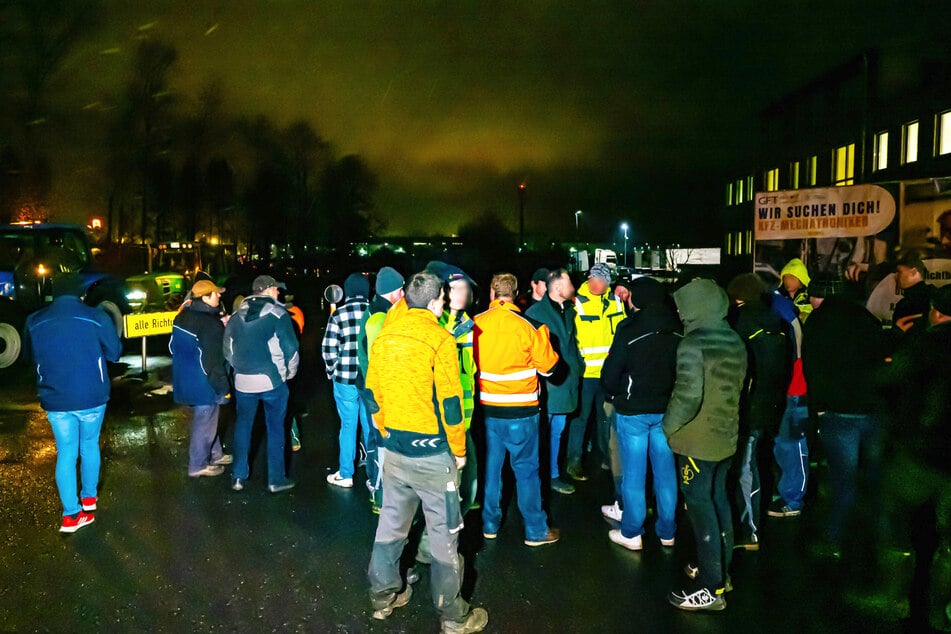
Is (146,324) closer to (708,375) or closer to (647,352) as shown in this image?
(647,352)

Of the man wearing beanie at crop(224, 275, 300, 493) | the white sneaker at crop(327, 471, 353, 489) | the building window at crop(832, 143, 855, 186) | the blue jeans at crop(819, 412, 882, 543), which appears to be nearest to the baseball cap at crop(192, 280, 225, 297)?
Answer: the man wearing beanie at crop(224, 275, 300, 493)

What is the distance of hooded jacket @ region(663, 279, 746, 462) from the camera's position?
163 inches

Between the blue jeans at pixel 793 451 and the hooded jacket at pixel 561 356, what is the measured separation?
1723mm

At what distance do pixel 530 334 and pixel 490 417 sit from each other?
27.2 inches

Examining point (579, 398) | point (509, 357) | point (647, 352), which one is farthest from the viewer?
point (579, 398)

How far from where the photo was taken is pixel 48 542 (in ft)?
17.6

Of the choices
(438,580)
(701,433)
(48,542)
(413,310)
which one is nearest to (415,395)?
(413,310)

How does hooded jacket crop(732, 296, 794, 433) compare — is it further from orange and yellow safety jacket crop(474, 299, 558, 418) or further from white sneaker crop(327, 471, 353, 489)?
white sneaker crop(327, 471, 353, 489)

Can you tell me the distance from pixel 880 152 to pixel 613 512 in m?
28.1

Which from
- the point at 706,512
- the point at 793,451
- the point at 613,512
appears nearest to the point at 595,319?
the point at 613,512

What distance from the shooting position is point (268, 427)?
6484 mm

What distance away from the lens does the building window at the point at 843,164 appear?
32.7 metres

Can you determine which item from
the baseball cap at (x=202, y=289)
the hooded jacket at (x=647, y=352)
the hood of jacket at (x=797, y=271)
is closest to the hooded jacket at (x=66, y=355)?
the baseball cap at (x=202, y=289)

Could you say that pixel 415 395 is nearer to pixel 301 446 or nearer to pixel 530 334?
pixel 530 334
